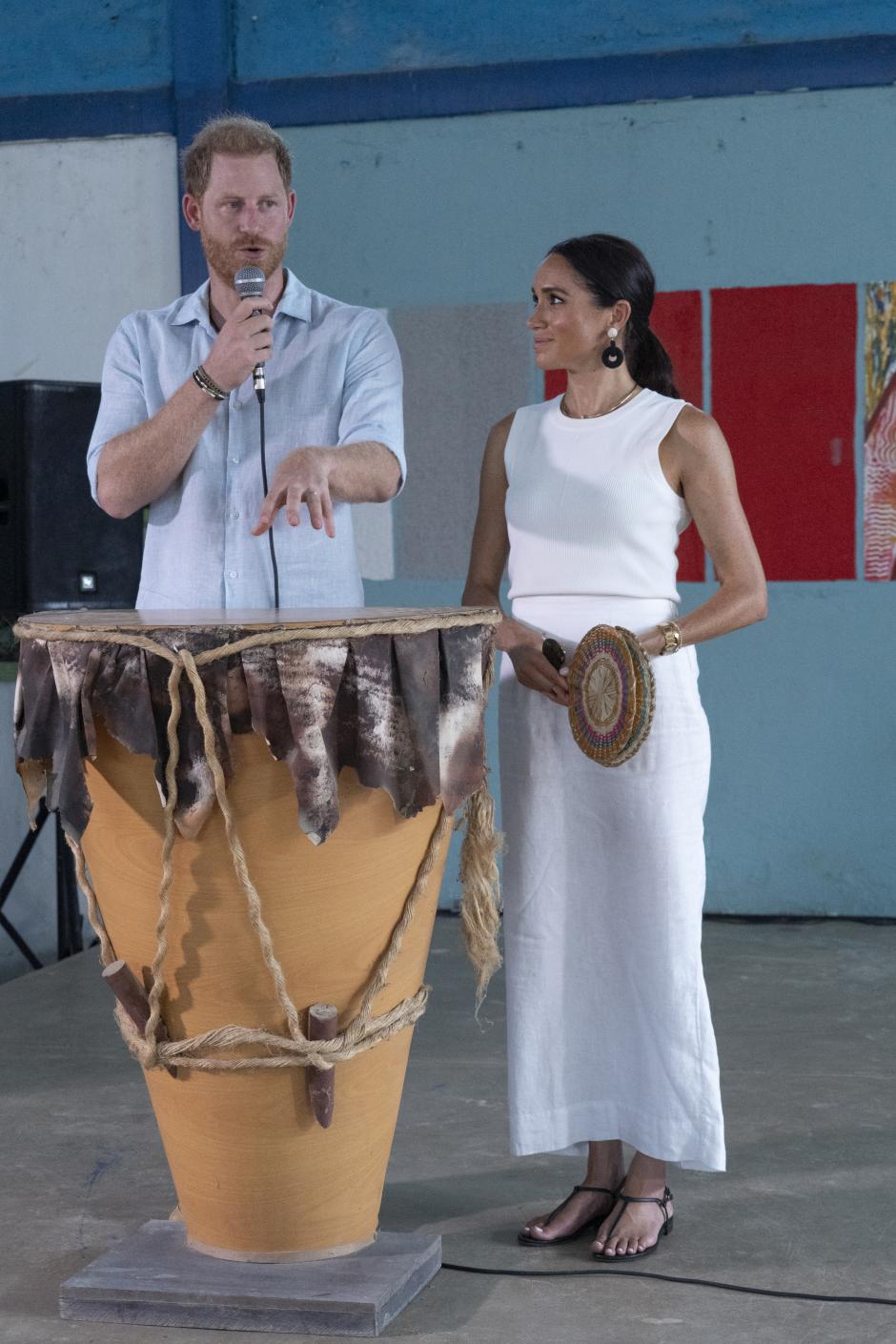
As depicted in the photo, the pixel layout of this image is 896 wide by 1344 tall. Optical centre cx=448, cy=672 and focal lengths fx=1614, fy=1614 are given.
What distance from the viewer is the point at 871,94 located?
4664 millimetres

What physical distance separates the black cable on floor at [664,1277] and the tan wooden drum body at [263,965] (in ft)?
0.64

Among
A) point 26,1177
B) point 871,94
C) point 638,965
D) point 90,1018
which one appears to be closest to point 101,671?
point 638,965

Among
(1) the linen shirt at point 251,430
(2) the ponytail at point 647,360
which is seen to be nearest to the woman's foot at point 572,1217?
(1) the linen shirt at point 251,430

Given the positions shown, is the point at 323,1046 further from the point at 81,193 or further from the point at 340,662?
the point at 81,193

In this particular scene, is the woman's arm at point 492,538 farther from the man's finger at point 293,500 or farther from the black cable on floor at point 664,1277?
the black cable on floor at point 664,1277

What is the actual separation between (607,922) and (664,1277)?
1.69 feet

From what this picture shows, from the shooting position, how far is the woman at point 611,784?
7.85ft

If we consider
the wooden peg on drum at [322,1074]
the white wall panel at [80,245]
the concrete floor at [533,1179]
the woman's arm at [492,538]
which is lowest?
the concrete floor at [533,1179]

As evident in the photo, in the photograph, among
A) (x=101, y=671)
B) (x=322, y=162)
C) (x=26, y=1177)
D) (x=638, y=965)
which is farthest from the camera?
(x=322, y=162)

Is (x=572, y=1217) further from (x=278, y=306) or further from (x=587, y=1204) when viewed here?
(x=278, y=306)

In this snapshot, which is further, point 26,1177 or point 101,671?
point 26,1177

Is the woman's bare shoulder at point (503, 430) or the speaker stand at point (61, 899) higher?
the woman's bare shoulder at point (503, 430)

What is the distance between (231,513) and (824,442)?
278cm

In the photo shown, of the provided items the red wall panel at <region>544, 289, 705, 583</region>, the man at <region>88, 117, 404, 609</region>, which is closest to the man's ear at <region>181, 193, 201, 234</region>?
the man at <region>88, 117, 404, 609</region>
